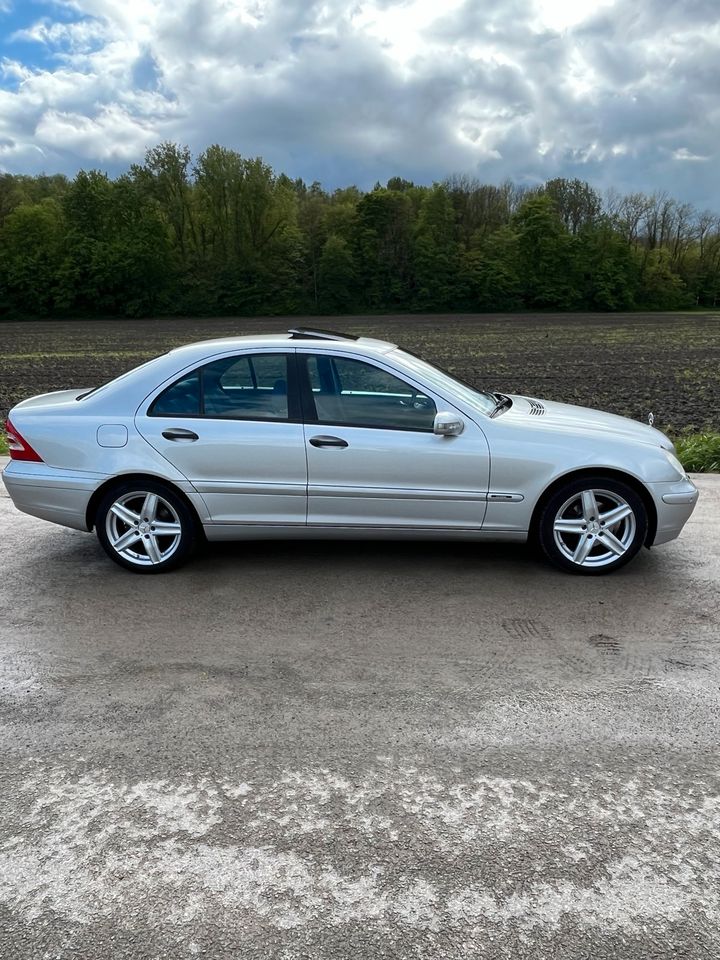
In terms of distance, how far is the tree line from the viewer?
6788cm

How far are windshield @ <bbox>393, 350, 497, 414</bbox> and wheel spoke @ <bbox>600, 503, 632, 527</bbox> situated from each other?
103 cm

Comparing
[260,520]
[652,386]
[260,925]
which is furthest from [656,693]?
[652,386]

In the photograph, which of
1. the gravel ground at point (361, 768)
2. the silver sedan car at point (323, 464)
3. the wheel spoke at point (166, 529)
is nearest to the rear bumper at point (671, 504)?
the silver sedan car at point (323, 464)

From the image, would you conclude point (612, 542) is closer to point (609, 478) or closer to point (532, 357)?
point (609, 478)

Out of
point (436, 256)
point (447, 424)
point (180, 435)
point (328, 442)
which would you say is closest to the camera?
point (447, 424)

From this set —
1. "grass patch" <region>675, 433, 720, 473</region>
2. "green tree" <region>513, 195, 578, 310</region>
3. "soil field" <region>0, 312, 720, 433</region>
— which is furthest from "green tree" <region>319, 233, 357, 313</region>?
"grass patch" <region>675, 433, 720, 473</region>

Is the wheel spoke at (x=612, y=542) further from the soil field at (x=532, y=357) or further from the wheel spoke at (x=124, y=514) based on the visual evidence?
→ the soil field at (x=532, y=357)

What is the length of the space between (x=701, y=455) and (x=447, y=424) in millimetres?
5341

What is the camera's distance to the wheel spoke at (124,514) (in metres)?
5.22

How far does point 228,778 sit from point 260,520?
237 centimetres

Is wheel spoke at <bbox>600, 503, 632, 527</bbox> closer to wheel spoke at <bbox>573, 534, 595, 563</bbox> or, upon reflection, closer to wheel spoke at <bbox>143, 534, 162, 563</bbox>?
wheel spoke at <bbox>573, 534, 595, 563</bbox>

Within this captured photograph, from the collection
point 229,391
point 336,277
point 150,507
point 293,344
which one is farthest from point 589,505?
point 336,277

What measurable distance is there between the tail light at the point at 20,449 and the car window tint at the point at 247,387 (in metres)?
1.21

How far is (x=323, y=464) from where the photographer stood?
505 cm
